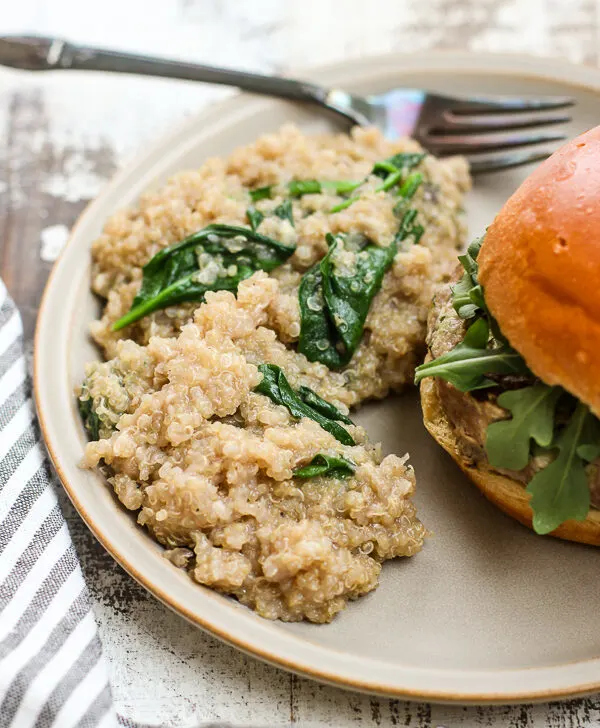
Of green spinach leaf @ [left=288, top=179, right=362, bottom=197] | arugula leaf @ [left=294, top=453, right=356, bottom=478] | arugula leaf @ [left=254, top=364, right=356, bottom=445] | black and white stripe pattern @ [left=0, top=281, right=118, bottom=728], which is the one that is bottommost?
black and white stripe pattern @ [left=0, top=281, right=118, bottom=728]

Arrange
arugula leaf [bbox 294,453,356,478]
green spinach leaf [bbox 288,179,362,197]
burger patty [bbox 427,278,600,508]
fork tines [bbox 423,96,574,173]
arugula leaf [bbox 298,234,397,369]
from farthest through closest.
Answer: fork tines [bbox 423,96,574,173] < green spinach leaf [bbox 288,179,362,197] < arugula leaf [bbox 298,234,397,369] < arugula leaf [bbox 294,453,356,478] < burger patty [bbox 427,278,600,508]

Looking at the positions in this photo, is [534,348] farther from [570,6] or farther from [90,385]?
[570,6]

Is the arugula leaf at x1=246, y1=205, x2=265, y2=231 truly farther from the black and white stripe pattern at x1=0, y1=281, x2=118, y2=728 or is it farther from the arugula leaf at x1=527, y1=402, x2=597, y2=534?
the arugula leaf at x1=527, y1=402, x2=597, y2=534

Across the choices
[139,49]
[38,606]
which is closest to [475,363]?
[38,606]

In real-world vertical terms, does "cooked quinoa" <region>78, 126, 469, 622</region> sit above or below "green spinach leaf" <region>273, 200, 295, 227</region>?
below

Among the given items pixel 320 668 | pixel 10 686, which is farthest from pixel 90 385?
pixel 320 668

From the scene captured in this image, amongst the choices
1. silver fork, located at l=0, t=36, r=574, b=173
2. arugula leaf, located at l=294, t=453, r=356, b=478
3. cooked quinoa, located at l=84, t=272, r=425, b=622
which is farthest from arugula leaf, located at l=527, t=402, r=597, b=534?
silver fork, located at l=0, t=36, r=574, b=173
